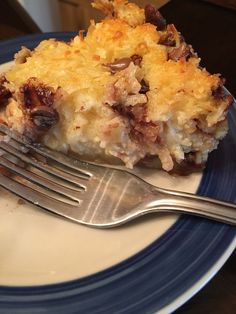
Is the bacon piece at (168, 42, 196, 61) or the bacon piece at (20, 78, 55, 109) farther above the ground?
the bacon piece at (168, 42, 196, 61)

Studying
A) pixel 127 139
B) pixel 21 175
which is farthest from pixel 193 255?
pixel 21 175

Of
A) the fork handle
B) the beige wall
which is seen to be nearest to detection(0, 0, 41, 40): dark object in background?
the beige wall

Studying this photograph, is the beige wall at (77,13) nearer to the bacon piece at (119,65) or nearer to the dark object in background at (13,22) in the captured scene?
the dark object in background at (13,22)

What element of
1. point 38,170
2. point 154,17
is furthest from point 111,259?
point 154,17

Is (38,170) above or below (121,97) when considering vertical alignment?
below

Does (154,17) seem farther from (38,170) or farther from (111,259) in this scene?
(111,259)

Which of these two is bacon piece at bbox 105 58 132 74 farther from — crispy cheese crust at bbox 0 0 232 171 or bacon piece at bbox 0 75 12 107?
bacon piece at bbox 0 75 12 107

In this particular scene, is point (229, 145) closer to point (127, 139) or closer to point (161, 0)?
point (127, 139)
